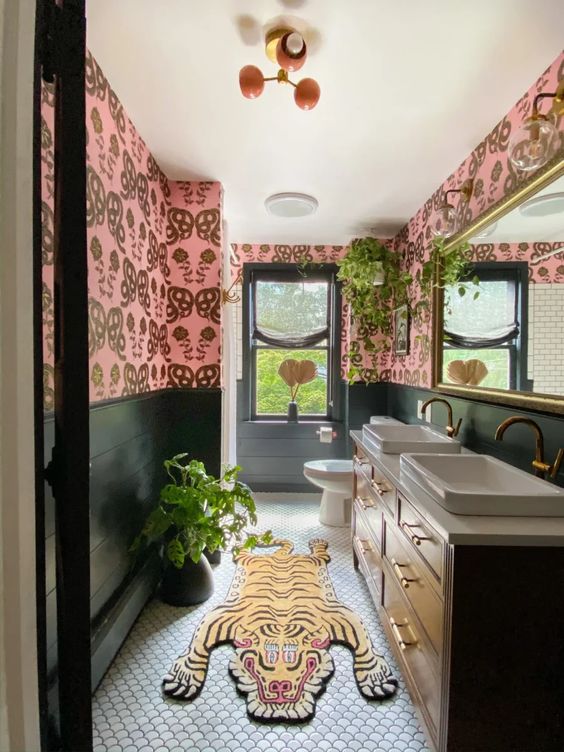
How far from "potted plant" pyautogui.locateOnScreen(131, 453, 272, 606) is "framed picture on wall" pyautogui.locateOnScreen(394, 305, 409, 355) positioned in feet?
5.38

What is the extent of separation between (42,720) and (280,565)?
76.5 inches

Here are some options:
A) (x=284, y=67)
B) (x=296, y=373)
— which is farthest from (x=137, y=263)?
(x=296, y=373)

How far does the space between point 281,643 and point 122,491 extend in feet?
3.13

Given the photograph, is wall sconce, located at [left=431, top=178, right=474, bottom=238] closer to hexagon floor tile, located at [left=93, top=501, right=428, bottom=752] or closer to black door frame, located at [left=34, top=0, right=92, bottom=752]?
black door frame, located at [left=34, top=0, right=92, bottom=752]

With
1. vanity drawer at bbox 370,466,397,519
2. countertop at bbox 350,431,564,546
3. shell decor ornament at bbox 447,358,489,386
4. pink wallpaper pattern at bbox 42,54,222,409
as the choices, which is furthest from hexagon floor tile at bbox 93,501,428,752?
shell decor ornament at bbox 447,358,489,386

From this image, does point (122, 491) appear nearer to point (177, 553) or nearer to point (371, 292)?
point (177, 553)

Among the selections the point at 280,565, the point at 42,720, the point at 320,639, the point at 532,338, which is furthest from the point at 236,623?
the point at 532,338

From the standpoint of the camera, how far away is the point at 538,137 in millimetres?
1264

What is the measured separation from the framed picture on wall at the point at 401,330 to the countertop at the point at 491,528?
1.87m

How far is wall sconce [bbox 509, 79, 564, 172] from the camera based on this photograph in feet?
4.11

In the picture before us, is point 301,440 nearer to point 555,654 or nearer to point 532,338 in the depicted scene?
point 532,338

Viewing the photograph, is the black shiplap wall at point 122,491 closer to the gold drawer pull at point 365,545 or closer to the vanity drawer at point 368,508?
the vanity drawer at point 368,508

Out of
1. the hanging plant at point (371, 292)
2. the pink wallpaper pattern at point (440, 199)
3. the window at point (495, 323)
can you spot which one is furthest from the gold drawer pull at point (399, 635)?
the hanging plant at point (371, 292)

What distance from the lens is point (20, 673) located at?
0.40 m
